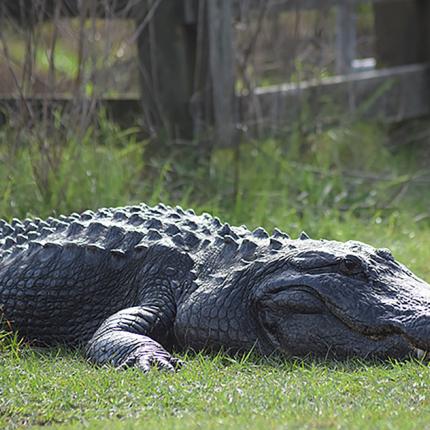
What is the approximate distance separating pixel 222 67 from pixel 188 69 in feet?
0.94

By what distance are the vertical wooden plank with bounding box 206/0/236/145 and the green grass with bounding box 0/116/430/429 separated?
0.21 m

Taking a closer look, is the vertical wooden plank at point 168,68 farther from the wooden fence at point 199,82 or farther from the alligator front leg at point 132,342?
the alligator front leg at point 132,342

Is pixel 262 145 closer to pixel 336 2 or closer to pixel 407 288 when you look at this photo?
pixel 336 2

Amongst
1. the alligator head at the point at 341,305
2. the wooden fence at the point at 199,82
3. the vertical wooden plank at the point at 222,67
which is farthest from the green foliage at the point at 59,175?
the alligator head at the point at 341,305

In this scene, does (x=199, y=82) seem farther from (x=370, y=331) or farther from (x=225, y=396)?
(x=225, y=396)

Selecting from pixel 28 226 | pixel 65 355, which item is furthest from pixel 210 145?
pixel 65 355

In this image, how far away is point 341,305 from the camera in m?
4.44

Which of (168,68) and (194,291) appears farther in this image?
(168,68)

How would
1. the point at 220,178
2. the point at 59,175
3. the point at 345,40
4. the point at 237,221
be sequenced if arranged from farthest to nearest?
the point at 345,40, the point at 220,178, the point at 237,221, the point at 59,175

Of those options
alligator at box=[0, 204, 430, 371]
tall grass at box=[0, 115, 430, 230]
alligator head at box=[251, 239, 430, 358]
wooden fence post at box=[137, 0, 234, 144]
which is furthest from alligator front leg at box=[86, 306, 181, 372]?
wooden fence post at box=[137, 0, 234, 144]

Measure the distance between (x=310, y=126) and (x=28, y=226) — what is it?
369cm

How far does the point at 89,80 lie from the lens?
283 inches

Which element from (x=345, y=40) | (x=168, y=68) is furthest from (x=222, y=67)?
(x=345, y=40)

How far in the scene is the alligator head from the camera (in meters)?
4.34
